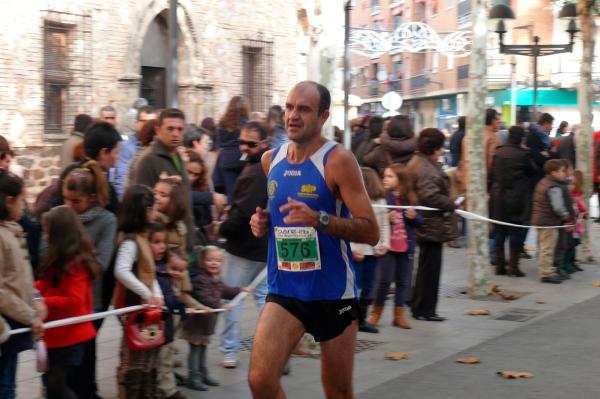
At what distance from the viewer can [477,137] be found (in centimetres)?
1259

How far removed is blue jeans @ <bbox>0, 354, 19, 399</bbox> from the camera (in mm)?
6059

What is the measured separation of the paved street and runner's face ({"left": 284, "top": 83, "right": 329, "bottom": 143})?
2689 millimetres

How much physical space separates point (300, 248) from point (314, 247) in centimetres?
7

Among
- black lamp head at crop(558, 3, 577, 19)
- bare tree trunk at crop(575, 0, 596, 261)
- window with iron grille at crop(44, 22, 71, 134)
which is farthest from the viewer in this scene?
window with iron grille at crop(44, 22, 71, 134)

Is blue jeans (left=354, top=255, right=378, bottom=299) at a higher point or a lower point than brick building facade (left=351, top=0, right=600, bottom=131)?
lower

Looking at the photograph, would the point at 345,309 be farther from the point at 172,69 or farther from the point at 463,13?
the point at 463,13

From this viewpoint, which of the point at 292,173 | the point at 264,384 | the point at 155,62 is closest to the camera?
the point at 264,384

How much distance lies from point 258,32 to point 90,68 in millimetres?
5508

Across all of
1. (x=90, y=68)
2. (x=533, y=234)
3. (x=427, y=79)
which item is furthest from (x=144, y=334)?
Result: (x=427, y=79)

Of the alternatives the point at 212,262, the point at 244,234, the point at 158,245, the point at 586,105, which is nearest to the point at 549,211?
the point at 586,105

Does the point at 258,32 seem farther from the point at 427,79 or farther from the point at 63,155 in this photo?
the point at 427,79

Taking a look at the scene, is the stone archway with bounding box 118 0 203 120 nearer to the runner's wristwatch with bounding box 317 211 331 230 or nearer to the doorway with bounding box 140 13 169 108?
the doorway with bounding box 140 13 169 108

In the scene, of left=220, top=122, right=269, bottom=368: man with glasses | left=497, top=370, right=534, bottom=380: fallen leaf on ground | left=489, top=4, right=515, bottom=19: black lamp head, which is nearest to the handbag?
left=220, top=122, right=269, bottom=368: man with glasses

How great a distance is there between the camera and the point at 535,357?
30.1 ft
